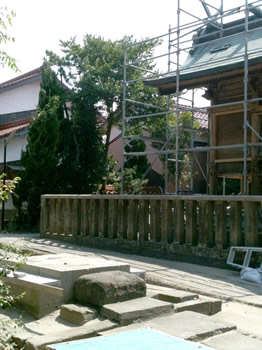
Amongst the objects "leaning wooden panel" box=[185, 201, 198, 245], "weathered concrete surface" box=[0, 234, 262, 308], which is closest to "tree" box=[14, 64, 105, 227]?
"weathered concrete surface" box=[0, 234, 262, 308]

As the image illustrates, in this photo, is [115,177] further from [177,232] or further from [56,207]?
[177,232]

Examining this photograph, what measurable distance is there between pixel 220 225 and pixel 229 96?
16.9 ft

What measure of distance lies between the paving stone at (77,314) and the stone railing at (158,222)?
453cm

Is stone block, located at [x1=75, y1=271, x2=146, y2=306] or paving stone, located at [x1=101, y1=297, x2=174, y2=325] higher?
stone block, located at [x1=75, y1=271, x2=146, y2=306]

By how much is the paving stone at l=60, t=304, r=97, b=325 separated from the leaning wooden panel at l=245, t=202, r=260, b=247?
14.7 feet

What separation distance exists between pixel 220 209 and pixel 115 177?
980 cm

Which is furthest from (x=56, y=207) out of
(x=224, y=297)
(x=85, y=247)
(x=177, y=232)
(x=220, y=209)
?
(x=224, y=297)

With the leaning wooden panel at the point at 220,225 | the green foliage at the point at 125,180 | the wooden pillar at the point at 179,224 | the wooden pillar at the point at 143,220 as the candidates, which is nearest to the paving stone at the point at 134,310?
the leaning wooden panel at the point at 220,225

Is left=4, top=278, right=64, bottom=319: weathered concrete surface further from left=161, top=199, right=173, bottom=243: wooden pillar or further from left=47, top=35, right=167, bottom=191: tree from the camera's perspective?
left=47, top=35, right=167, bottom=191: tree

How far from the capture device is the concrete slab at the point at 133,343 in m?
3.67

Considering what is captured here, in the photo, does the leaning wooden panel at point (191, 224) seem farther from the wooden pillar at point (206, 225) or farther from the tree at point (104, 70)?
the tree at point (104, 70)

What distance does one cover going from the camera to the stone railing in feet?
28.1

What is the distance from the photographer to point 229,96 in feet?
41.3

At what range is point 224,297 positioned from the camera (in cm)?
616
